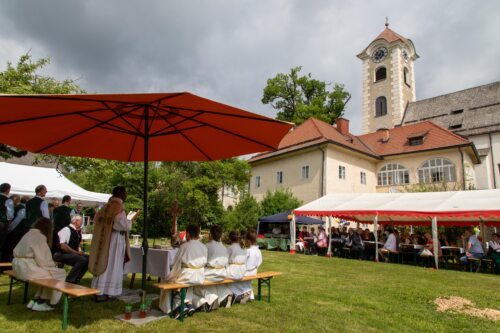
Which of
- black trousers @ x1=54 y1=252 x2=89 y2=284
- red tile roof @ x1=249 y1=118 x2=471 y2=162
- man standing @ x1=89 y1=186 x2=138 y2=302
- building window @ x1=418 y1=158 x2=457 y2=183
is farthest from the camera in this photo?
red tile roof @ x1=249 y1=118 x2=471 y2=162

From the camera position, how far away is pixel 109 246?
5.24m

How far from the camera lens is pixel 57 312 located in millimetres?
5031

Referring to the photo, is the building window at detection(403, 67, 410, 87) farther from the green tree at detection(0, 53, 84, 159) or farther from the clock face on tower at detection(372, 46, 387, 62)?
the green tree at detection(0, 53, 84, 159)

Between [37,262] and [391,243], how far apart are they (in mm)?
14629

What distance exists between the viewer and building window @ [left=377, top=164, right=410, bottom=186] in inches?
1110

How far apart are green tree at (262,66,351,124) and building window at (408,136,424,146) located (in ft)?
37.7

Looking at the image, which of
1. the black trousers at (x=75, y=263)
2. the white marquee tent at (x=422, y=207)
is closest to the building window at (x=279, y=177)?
the white marquee tent at (x=422, y=207)

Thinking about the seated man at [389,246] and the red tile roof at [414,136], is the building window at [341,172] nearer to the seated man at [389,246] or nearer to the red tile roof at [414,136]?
the red tile roof at [414,136]

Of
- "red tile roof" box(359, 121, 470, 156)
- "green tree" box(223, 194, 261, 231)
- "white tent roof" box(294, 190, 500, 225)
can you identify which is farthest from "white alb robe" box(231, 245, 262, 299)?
"red tile roof" box(359, 121, 470, 156)

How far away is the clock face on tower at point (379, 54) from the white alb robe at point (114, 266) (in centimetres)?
4241

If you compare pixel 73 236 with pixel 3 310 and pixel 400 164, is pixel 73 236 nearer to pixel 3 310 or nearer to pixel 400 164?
pixel 3 310

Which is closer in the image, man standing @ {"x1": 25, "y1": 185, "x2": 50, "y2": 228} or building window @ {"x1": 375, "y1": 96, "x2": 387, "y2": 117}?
man standing @ {"x1": 25, "y1": 185, "x2": 50, "y2": 228}

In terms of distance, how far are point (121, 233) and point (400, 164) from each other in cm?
2745

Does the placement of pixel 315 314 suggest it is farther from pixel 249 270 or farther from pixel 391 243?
Result: pixel 391 243
